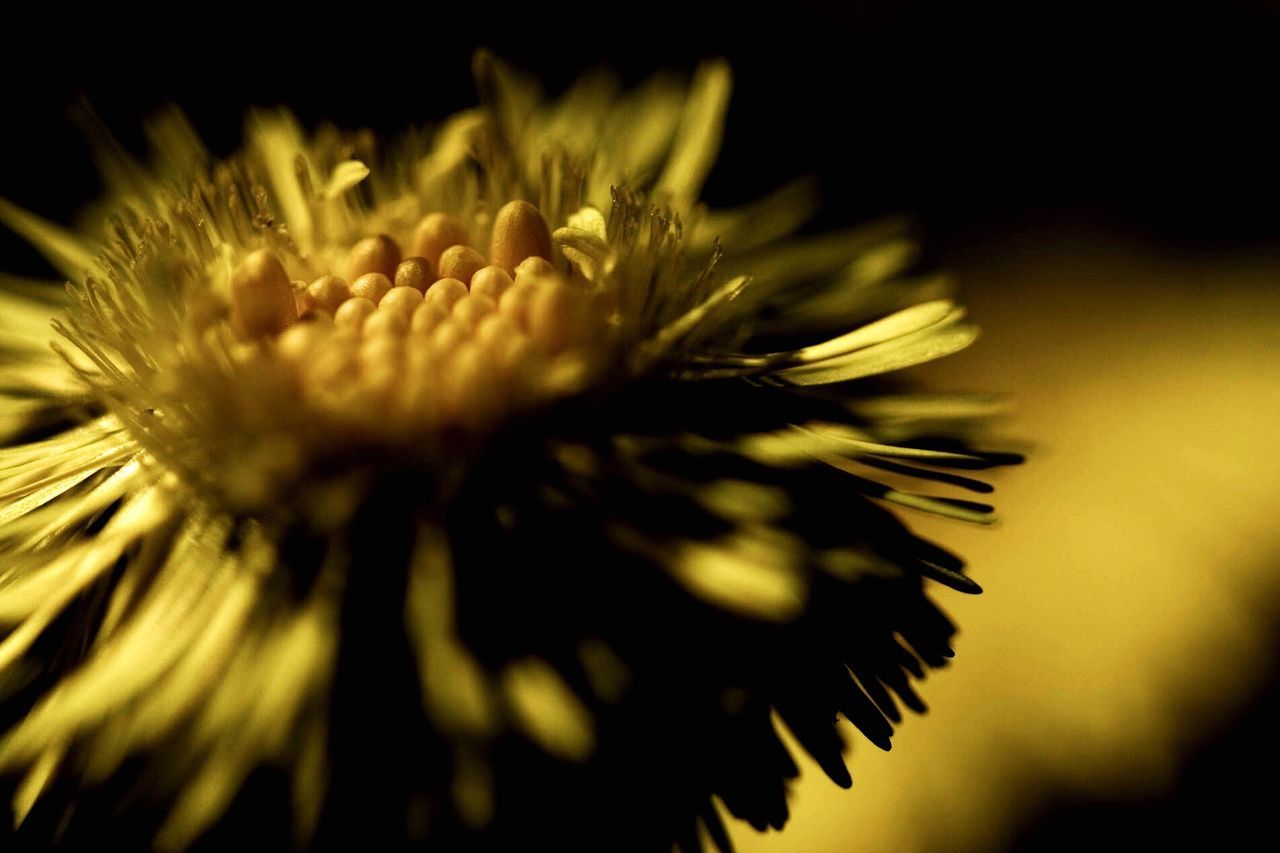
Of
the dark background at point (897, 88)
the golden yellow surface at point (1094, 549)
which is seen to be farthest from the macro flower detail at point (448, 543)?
the dark background at point (897, 88)

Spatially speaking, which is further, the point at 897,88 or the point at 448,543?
the point at 897,88

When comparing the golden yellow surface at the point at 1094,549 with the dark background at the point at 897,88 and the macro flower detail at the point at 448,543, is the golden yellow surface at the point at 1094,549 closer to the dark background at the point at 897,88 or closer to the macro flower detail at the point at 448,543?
the dark background at the point at 897,88

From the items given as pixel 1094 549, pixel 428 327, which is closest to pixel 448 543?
pixel 428 327

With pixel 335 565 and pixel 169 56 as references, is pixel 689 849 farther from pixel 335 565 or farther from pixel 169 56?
pixel 169 56

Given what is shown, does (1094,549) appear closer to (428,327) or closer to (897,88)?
(897,88)

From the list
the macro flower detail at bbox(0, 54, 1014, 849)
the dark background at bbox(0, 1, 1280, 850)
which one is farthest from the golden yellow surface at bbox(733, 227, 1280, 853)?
the macro flower detail at bbox(0, 54, 1014, 849)

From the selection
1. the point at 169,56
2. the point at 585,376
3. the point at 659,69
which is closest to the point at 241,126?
the point at 169,56
